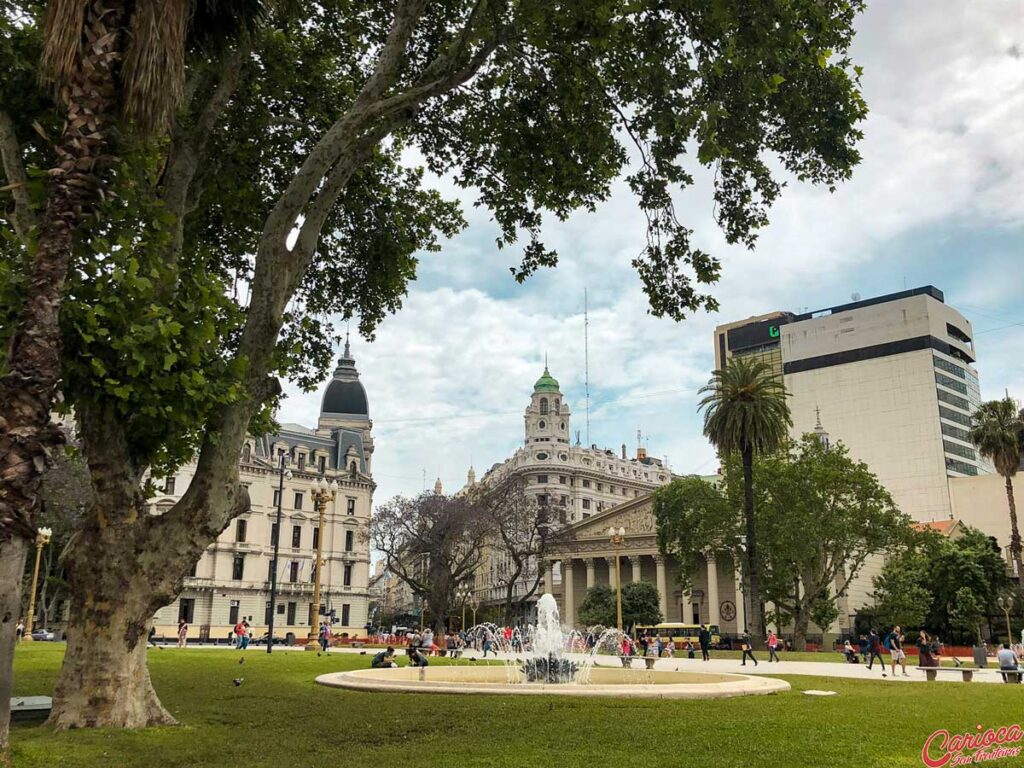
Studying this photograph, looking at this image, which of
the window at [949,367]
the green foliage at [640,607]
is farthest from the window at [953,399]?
the green foliage at [640,607]

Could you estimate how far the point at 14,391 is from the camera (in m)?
7.04

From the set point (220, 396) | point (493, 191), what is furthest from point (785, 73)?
point (220, 396)

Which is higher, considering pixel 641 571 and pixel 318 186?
pixel 318 186

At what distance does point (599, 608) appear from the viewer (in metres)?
73.0

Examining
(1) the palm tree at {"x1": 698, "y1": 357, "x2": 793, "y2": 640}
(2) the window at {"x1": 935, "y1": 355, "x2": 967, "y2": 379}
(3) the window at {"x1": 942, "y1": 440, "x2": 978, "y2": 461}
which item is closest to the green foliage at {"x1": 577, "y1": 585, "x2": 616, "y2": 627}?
(1) the palm tree at {"x1": 698, "y1": 357, "x2": 793, "y2": 640}

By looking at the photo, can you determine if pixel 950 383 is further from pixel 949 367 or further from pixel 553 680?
pixel 553 680

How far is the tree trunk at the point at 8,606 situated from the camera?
274 inches

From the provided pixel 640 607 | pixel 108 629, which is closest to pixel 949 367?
pixel 640 607

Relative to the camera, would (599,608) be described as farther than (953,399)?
No

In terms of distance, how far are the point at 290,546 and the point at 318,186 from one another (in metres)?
72.0

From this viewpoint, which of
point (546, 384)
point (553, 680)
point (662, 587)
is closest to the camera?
point (553, 680)

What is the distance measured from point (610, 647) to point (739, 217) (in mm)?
46393

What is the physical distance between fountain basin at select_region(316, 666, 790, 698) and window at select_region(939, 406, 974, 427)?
90583mm

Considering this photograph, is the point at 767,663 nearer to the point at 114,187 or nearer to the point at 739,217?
the point at 739,217
